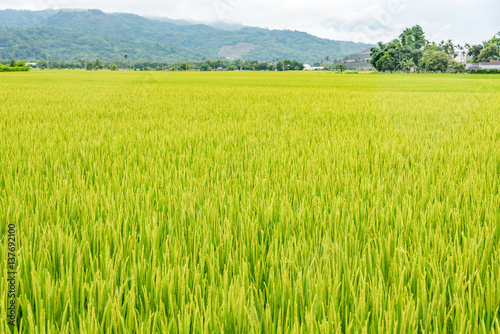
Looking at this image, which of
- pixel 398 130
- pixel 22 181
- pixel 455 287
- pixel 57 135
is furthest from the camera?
pixel 398 130

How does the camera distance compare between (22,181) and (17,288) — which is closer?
(17,288)

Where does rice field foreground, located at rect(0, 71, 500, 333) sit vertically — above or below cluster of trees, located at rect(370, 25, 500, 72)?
below

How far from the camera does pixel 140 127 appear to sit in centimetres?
441

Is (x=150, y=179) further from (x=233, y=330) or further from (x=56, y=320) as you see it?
(x=233, y=330)

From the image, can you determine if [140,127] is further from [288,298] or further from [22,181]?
[288,298]

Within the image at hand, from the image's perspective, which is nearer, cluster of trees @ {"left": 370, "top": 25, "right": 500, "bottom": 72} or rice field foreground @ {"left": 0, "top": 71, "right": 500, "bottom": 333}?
rice field foreground @ {"left": 0, "top": 71, "right": 500, "bottom": 333}

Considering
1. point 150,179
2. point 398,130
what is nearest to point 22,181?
point 150,179

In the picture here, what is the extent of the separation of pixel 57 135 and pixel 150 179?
6.17 ft

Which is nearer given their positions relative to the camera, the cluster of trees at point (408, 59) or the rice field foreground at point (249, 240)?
the rice field foreground at point (249, 240)

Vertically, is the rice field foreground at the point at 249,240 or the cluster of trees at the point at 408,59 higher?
the cluster of trees at the point at 408,59

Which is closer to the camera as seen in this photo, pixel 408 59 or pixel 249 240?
pixel 249 240

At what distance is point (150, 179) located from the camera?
7.15 ft

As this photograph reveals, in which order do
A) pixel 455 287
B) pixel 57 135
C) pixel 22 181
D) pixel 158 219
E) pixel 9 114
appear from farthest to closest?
1. pixel 9 114
2. pixel 57 135
3. pixel 22 181
4. pixel 158 219
5. pixel 455 287

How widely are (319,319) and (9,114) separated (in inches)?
217
